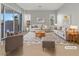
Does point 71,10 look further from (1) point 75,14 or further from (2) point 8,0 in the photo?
(2) point 8,0

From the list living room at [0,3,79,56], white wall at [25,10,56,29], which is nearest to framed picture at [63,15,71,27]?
living room at [0,3,79,56]

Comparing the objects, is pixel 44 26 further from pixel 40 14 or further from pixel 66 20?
pixel 66 20

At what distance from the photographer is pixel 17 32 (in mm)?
3021

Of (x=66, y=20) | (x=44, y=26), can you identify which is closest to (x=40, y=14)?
(x=44, y=26)

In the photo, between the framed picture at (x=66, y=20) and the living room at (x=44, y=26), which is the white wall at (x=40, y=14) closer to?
the living room at (x=44, y=26)

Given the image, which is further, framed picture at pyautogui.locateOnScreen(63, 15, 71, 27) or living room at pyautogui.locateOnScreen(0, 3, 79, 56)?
framed picture at pyautogui.locateOnScreen(63, 15, 71, 27)

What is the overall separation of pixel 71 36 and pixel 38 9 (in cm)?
87

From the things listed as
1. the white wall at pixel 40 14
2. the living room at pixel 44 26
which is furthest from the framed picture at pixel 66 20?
the white wall at pixel 40 14

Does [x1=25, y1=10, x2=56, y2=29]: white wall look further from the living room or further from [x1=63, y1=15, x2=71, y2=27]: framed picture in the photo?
[x1=63, y1=15, x2=71, y2=27]: framed picture

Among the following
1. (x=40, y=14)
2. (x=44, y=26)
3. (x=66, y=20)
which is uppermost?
(x=40, y=14)

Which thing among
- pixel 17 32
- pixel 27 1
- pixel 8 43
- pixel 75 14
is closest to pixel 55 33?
pixel 75 14

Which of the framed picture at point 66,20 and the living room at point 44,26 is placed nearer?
the living room at point 44,26

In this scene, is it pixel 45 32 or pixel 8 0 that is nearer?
pixel 8 0

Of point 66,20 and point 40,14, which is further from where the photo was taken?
point 66,20
